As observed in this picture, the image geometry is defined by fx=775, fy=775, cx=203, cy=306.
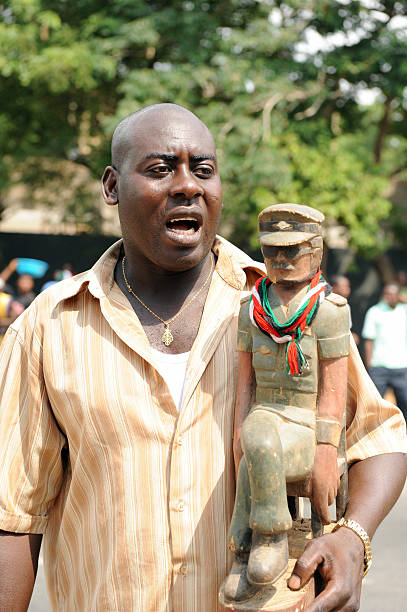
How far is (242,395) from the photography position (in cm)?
177

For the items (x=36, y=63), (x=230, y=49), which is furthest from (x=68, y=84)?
(x=230, y=49)

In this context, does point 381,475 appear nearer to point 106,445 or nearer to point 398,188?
point 106,445

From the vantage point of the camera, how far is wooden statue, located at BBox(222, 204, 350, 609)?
5.31 feet

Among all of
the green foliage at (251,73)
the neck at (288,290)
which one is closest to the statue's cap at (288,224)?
the neck at (288,290)

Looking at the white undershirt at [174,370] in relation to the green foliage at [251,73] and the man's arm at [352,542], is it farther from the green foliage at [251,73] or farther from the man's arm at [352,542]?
the green foliage at [251,73]

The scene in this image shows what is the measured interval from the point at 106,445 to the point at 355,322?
13811 mm

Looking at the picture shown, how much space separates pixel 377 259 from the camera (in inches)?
604

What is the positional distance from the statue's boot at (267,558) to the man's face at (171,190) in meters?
0.72

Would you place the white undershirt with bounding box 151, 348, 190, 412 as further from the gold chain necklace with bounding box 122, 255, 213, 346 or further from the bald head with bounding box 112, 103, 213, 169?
the bald head with bounding box 112, 103, 213, 169

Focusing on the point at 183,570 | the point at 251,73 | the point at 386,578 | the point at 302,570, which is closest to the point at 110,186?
the point at 183,570

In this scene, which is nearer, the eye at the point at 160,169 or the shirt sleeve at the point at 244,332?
the shirt sleeve at the point at 244,332

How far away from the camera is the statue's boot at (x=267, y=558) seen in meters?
1.54

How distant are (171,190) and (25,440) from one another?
0.75 metres

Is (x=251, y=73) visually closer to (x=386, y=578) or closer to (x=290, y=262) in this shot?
(x=386, y=578)
